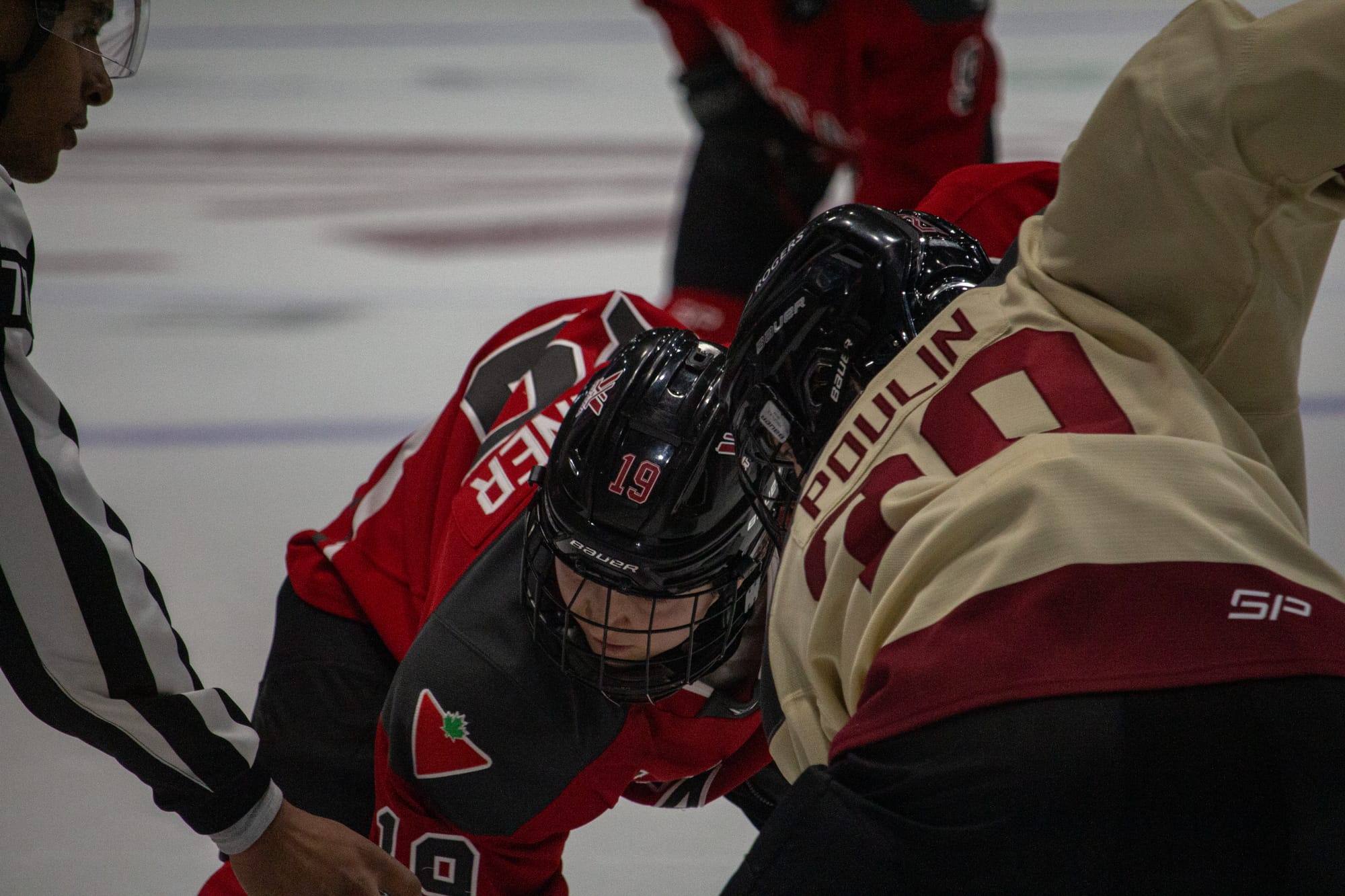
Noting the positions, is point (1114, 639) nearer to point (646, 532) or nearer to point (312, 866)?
point (646, 532)

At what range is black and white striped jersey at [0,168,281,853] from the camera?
1048 millimetres

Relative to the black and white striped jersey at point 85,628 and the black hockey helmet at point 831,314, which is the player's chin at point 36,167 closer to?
the black and white striped jersey at point 85,628

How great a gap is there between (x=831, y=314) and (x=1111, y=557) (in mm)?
301

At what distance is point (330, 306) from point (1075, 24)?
11.6ft

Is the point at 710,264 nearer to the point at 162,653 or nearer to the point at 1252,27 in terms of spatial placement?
the point at 162,653

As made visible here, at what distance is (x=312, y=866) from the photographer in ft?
3.67

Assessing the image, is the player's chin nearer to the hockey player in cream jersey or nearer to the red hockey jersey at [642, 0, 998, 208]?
the hockey player in cream jersey

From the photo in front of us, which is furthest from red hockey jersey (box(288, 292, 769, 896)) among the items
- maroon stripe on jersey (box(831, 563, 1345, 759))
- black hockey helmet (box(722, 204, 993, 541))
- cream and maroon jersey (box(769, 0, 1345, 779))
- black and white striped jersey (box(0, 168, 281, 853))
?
maroon stripe on jersey (box(831, 563, 1345, 759))

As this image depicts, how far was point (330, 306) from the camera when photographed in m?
3.25

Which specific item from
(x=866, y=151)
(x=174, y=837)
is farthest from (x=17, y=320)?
(x=866, y=151)

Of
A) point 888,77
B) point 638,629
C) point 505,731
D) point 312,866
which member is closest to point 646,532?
point 638,629

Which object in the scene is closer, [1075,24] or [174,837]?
[174,837]

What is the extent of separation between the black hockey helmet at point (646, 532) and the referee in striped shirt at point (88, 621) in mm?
249

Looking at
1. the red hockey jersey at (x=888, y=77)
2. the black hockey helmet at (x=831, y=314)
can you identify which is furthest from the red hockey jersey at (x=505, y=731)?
the red hockey jersey at (x=888, y=77)
